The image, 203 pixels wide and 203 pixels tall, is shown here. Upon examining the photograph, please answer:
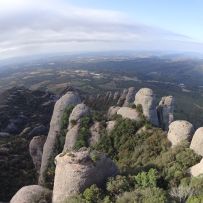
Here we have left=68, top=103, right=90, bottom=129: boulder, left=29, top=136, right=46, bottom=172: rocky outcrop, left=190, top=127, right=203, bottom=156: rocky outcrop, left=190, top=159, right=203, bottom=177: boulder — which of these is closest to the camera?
left=190, top=159, right=203, bottom=177: boulder

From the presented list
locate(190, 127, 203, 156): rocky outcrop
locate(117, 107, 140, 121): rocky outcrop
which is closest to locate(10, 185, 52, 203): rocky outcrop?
locate(190, 127, 203, 156): rocky outcrop

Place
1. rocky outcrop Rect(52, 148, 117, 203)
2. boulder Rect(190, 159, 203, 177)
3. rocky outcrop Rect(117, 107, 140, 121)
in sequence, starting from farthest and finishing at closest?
rocky outcrop Rect(117, 107, 140, 121) < boulder Rect(190, 159, 203, 177) < rocky outcrop Rect(52, 148, 117, 203)

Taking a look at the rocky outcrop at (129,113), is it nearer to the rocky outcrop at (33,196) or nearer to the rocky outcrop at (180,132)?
the rocky outcrop at (180,132)

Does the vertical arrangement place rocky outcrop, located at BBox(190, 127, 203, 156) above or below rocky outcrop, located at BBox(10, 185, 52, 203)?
above

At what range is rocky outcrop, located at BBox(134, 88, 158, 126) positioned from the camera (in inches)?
2784

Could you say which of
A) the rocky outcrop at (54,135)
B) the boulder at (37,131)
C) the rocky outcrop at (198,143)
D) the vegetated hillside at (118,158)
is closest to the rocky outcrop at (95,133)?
the vegetated hillside at (118,158)

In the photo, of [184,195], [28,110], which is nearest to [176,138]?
[184,195]

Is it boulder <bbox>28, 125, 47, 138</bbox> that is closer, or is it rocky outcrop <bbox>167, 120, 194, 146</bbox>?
rocky outcrop <bbox>167, 120, 194, 146</bbox>

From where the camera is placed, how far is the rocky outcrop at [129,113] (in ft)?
231

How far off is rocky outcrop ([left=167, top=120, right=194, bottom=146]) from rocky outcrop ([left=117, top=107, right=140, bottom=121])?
12555mm

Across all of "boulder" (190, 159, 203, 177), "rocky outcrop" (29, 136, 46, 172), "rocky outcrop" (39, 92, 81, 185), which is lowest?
"rocky outcrop" (29, 136, 46, 172)

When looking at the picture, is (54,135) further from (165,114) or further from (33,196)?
(33,196)

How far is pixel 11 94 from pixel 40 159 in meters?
96.8

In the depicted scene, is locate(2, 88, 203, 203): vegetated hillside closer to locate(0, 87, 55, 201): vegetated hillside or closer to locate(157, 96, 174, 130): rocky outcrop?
locate(157, 96, 174, 130): rocky outcrop
